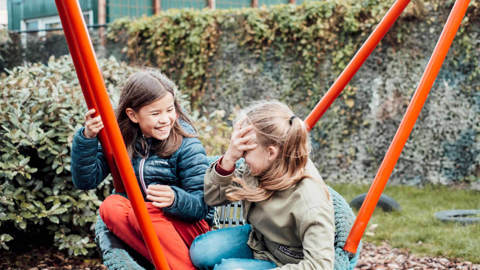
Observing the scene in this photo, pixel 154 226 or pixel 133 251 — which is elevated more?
pixel 154 226

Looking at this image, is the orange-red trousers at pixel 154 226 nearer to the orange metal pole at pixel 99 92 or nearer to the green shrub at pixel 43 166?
the orange metal pole at pixel 99 92

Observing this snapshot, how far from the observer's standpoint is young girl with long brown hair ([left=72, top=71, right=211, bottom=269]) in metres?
1.67

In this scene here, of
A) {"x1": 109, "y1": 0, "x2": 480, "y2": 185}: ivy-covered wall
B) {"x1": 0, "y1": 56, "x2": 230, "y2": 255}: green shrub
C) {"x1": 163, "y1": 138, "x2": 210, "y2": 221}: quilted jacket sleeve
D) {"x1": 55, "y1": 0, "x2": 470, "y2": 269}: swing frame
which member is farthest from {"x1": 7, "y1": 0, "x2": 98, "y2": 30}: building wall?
{"x1": 55, "y1": 0, "x2": 470, "y2": 269}: swing frame

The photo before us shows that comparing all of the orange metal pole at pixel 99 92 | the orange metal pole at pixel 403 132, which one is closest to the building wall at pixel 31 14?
the orange metal pole at pixel 99 92

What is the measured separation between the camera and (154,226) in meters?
1.68

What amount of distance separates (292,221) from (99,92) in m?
0.68

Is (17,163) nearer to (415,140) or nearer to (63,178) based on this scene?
(63,178)

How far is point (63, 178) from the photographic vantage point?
2975 millimetres

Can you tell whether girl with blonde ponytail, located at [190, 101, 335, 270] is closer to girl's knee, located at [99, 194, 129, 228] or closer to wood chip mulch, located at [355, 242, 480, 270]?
girl's knee, located at [99, 194, 129, 228]

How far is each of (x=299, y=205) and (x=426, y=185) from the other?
425 centimetres

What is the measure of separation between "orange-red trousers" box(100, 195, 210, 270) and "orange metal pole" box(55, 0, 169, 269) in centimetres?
35

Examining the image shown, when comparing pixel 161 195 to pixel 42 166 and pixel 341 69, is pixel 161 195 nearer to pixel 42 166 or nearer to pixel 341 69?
pixel 42 166

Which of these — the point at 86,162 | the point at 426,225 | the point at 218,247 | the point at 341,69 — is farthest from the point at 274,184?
the point at 341,69

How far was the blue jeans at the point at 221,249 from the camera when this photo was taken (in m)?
1.62
